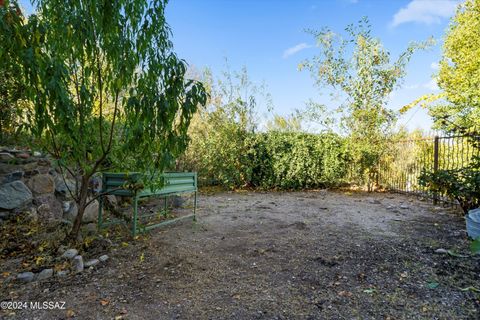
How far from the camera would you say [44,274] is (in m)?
2.26

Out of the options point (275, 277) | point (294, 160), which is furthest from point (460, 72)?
point (275, 277)

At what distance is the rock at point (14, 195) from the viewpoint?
329cm

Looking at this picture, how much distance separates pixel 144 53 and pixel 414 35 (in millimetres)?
8734

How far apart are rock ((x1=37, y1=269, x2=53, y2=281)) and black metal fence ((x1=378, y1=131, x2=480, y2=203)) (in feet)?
18.5

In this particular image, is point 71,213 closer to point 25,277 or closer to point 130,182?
point 130,182

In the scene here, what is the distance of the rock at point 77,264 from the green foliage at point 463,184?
4.98 metres

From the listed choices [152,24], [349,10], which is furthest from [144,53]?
[349,10]

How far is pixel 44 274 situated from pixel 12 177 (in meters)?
1.85

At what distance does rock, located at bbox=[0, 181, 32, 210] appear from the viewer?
10.8 ft

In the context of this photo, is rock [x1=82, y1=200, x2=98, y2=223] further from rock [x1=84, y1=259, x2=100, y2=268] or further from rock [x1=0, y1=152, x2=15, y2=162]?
rock [x1=84, y1=259, x2=100, y2=268]

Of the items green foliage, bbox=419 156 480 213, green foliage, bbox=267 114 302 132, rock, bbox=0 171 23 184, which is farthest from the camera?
green foliage, bbox=267 114 302 132

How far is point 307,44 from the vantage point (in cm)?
916

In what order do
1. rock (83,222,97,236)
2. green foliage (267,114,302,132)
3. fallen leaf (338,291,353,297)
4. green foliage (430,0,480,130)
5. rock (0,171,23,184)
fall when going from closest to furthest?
fallen leaf (338,291,353,297)
rock (83,222,97,236)
rock (0,171,23,184)
green foliage (267,114,302,132)
green foliage (430,0,480,130)

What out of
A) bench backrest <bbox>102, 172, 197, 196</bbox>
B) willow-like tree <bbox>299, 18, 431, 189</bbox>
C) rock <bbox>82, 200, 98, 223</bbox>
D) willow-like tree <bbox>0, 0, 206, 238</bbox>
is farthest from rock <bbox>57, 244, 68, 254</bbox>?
willow-like tree <bbox>299, 18, 431, 189</bbox>
